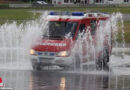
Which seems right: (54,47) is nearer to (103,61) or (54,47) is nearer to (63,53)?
(63,53)

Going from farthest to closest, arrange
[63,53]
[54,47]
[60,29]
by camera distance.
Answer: [60,29], [54,47], [63,53]

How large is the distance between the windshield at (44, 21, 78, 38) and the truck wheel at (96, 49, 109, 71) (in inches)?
61.4

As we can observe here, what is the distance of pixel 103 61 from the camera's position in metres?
20.6

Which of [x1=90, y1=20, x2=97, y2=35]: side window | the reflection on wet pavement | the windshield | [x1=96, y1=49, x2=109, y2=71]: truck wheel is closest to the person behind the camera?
the reflection on wet pavement

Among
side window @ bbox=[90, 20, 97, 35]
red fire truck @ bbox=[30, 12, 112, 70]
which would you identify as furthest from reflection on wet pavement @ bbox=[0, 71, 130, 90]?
side window @ bbox=[90, 20, 97, 35]

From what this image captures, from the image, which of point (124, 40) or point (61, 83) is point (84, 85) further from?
point (124, 40)

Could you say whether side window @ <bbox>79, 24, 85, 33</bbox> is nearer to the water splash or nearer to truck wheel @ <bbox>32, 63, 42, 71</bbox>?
the water splash

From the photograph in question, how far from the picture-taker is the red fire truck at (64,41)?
1842cm

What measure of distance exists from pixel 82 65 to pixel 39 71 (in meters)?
1.54

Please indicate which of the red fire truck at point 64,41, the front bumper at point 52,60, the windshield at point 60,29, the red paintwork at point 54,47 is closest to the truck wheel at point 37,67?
the red fire truck at point 64,41

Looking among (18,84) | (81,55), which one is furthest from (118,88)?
(81,55)

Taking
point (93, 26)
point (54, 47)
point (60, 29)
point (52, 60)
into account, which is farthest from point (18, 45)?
point (52, 60)

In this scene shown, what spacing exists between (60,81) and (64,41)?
9.13 feet

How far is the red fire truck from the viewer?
18422 mm
